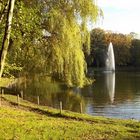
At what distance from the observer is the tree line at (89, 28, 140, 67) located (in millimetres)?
117375

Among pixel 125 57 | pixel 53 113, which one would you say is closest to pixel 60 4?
pixel 53 113

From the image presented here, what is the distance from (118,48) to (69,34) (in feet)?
318

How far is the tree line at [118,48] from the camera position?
117375 millimetres

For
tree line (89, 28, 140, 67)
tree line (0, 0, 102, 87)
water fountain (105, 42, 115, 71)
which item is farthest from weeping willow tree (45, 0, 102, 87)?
water fountain (105, 42, 115, 71)

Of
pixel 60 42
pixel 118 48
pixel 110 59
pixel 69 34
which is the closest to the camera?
pixel 69 34

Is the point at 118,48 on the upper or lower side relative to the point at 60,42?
upper

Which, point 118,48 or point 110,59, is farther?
point 118,48

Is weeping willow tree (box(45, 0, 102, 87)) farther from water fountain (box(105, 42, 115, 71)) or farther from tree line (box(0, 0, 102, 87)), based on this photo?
water fountain (box(105, 42, 115, 71))

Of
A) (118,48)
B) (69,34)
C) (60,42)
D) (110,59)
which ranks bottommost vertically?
(60,42)

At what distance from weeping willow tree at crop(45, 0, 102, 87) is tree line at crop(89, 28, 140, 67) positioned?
270 feet

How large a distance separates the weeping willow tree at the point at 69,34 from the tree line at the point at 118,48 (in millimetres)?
82189

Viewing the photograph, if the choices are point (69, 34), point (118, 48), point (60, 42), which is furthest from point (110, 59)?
point (69, 34)

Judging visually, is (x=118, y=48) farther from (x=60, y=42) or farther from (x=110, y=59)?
(x=60, y=42)

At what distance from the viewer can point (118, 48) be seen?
12588 centimetres
